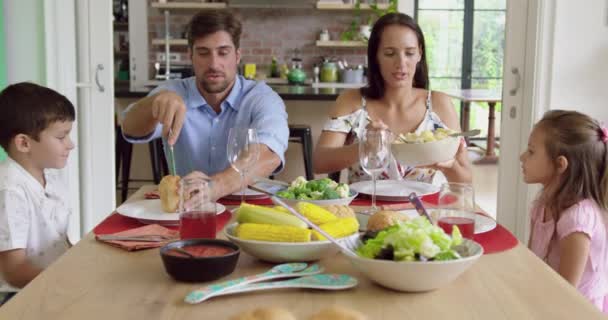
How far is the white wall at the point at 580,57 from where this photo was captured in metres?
3.07

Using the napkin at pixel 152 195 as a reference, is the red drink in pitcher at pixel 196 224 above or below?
above

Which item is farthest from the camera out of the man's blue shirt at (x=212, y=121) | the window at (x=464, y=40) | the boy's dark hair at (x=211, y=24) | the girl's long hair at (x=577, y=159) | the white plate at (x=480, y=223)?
the window at (x=464, y=40)

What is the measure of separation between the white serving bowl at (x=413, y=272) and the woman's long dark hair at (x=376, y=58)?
1.44 metres

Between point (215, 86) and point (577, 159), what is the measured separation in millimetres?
1173

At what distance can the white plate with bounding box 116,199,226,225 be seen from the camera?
1.55 metres

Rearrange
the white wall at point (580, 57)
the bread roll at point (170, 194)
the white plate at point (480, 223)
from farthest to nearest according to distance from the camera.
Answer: the white wall at point (580, 57) < the bread roll at point (170, 194) < the white plate at point (480, 223)

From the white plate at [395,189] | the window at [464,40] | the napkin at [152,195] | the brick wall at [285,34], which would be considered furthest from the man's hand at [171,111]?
the window at [464,40]

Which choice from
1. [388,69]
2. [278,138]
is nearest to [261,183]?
[278,138]

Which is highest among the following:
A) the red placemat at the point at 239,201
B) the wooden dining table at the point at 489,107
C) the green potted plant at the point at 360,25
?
the green potted plant at the point at 360,25

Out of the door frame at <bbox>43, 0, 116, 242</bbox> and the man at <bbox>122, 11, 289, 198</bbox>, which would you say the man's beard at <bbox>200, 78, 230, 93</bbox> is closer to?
the man at <bbox>122, 11, 289, 198</bbox>

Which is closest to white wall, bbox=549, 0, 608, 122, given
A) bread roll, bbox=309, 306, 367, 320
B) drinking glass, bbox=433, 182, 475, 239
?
drinking glass, bbox=433, 182, 475, 239

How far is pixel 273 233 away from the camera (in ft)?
3.98

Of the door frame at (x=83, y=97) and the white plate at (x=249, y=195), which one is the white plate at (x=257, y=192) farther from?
the door frame at (x=83, y=97)

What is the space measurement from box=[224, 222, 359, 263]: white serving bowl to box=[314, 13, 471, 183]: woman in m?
1.08
